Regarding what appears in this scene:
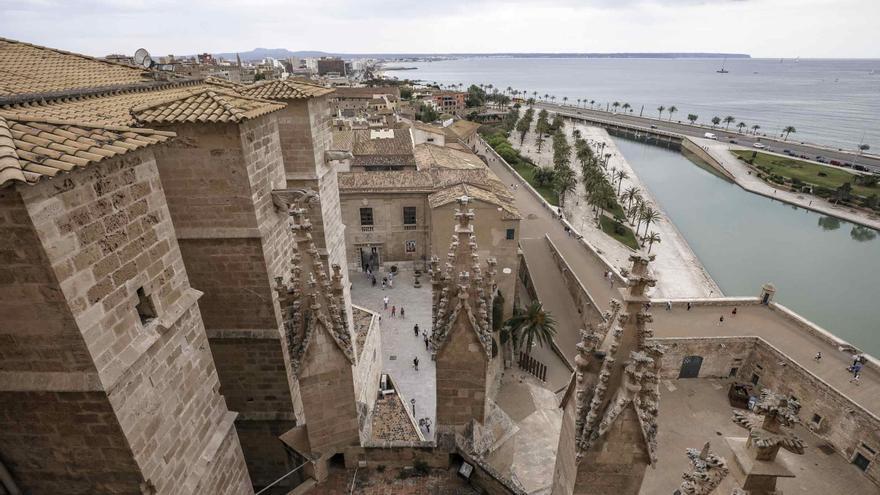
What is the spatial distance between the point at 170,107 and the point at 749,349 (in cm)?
3121

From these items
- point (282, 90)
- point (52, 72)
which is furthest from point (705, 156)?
point (52, 72)

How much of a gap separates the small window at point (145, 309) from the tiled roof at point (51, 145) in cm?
221

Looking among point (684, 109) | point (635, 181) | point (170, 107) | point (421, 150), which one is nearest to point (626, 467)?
point (170, 107)

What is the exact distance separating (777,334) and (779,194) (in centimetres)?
5410

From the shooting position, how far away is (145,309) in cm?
675

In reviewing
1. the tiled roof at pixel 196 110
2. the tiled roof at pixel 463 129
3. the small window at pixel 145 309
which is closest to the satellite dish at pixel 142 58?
the tiled roof at pixel 196 110

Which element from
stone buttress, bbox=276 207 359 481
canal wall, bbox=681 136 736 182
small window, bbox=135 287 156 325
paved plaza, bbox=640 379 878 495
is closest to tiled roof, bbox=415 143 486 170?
paved plaza, bbox=640 379 878 495

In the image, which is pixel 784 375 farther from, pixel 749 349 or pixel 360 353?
pixel 360 353

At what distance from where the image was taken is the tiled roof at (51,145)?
4.50m

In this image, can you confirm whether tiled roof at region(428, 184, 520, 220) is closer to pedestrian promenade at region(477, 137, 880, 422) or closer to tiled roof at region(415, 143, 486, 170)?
pedestrian promenade at region(477, 137, 880, 422)

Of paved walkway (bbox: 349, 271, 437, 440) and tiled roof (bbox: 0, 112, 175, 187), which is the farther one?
paved walkway (bbox: 349, 271, 437, 440)

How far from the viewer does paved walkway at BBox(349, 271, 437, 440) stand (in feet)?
62.4

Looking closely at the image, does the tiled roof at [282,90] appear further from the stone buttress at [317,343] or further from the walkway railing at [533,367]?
the walkway railing at [533,367]

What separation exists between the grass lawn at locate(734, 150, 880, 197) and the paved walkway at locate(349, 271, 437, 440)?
233ft
